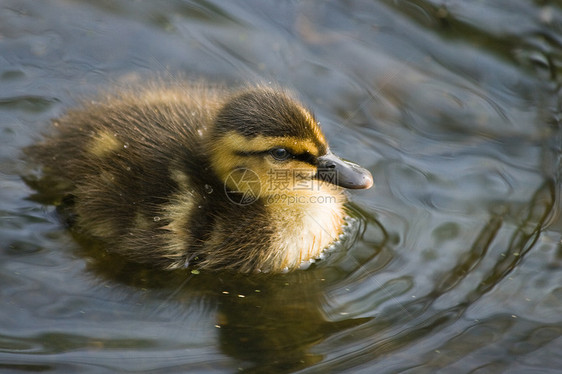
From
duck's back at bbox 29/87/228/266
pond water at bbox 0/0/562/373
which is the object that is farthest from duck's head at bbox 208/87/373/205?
pond water at bbox 0/0/562/373

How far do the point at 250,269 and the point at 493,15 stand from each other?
2.16 meters

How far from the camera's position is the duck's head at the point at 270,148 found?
299 cm

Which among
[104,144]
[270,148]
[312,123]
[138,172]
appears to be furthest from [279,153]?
[104,144]

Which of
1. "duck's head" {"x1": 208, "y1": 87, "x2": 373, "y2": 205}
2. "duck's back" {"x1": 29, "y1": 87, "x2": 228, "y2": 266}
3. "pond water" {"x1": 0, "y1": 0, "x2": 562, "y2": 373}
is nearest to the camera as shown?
"pond water" {"x1": 0, "y1": 0, "x2": 562, "y2": 373}

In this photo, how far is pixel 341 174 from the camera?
10.2ft

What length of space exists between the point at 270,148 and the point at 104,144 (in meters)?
0.67

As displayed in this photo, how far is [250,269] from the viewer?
323cm

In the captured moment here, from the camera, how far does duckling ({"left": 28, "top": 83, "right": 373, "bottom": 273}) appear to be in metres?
3.05

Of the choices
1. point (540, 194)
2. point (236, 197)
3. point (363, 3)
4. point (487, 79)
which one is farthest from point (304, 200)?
point (363, 3)

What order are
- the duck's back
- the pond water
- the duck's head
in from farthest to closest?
the duck's back < the duck's head < the pond water

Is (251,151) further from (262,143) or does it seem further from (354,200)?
(354,200)

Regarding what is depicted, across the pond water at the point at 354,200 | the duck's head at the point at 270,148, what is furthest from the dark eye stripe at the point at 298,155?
the pond water at the point at 354,200

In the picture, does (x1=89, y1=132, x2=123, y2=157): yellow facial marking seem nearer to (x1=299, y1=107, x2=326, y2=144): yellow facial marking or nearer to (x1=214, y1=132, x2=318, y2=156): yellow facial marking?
(x1=214, y1=132, x2=318, y2=156): yellow facial marking

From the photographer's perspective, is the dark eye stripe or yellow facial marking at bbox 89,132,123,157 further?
yellow facial marking at bbox 89,132,123,157
